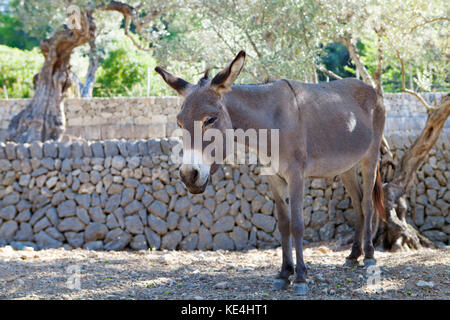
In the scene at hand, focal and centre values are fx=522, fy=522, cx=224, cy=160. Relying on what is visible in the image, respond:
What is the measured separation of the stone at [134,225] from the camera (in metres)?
9.13

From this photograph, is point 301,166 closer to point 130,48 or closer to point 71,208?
point 71,208

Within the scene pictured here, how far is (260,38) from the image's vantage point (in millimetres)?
8961

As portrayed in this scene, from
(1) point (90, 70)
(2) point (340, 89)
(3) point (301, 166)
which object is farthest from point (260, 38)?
(1) point (90, 70)

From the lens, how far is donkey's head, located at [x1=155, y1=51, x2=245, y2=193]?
14.3 ft

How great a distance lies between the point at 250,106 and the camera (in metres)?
5.13

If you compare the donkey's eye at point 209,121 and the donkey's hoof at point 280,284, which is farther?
the donkey's hoof at point 280,284

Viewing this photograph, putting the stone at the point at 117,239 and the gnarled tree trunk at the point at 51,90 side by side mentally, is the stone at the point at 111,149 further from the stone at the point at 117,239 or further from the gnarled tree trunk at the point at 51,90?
the gnarled tree trunk at the point at 51,90

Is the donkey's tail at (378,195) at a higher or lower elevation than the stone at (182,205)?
higher

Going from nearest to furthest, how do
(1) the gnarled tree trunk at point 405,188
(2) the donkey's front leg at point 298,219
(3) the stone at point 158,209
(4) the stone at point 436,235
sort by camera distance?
(2) the donkey's front leg at point 298,219 < (1) the gnarled tree trunk at point 405,188 < (3) the stone at point 158,209 < (4) the stone at point 436,235

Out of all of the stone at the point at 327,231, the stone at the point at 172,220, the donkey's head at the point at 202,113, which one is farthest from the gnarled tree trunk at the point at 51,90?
the donkey's head at the point at 202,113

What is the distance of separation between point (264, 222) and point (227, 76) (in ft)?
16.5

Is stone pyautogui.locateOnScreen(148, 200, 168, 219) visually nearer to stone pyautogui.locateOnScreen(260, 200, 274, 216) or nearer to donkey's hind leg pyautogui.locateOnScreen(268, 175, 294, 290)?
stone pyautogui.locateOnScreen(260, 200, 274, 216)

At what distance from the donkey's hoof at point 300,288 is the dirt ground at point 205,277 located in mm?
61

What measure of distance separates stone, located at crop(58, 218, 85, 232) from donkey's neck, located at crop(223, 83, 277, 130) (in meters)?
5.15
